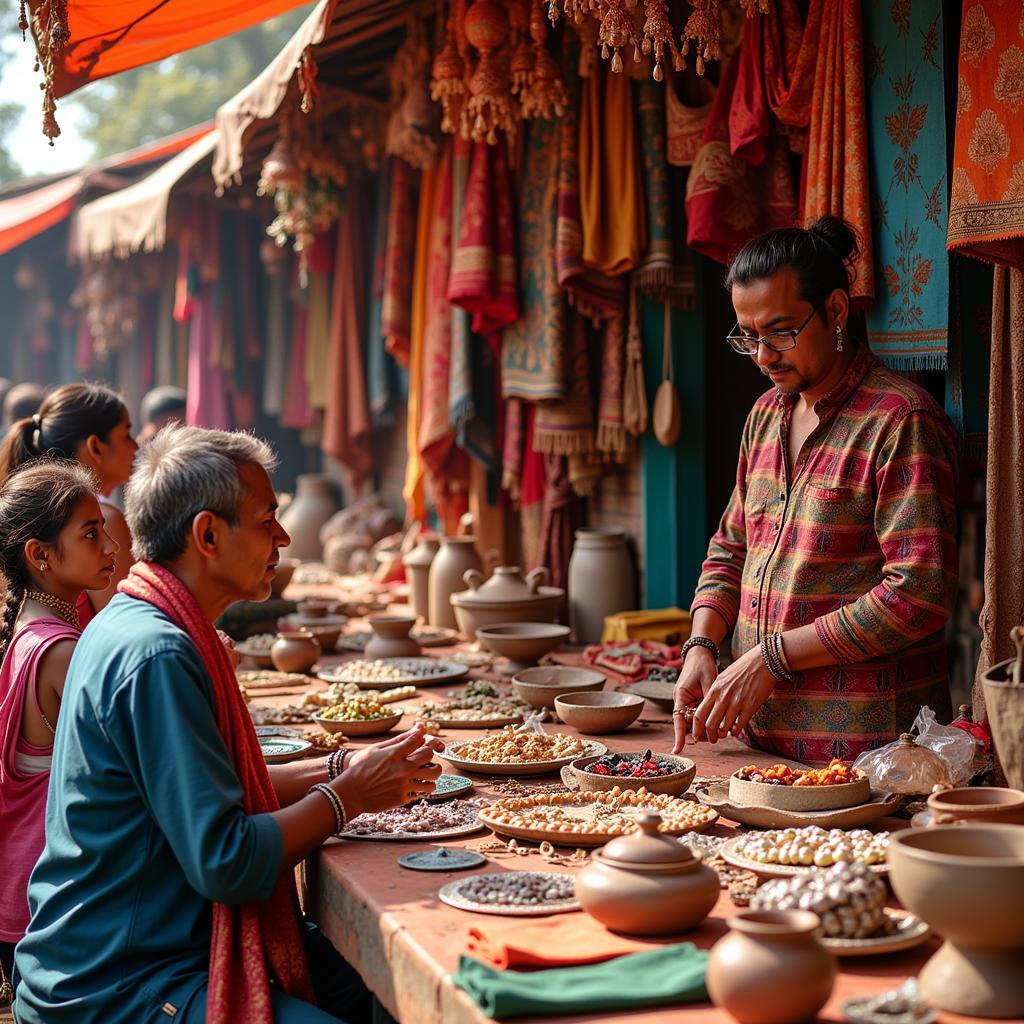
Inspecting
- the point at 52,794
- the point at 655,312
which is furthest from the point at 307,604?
the point at 52,794

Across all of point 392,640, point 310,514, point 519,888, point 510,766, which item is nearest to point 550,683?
point 510,766

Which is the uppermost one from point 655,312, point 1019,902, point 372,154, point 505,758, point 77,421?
point 372,154

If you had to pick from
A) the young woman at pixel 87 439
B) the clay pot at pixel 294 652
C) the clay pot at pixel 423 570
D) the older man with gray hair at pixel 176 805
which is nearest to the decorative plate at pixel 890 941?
the older man with gray hair at pixel 176 805

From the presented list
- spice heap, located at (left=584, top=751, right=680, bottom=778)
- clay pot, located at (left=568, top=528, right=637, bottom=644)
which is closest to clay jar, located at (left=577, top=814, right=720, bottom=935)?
spice heap, located at (left=584, top=751, right=680, bottom=778)

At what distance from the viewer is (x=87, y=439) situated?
13.4 ft

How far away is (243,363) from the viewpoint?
9.45m

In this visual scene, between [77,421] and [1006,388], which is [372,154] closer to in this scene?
[77,421]

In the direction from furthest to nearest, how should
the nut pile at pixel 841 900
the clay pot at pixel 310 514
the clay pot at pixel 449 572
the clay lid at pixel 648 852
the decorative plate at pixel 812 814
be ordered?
the clay pot at pixel 310 514, the clay pot at pixel 449 572, the decorative plate at pixel 812 814, the clay lid at pixel 648 852, the nut pile at pixel 841 900

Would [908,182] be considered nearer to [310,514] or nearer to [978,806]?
[978,806]

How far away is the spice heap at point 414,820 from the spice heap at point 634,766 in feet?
0.93

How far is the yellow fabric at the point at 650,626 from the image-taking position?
182 inches

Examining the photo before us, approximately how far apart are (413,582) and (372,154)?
2.45 m

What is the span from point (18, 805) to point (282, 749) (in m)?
0.62

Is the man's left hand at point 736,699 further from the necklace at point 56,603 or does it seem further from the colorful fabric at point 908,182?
the necklace at point 56,603
